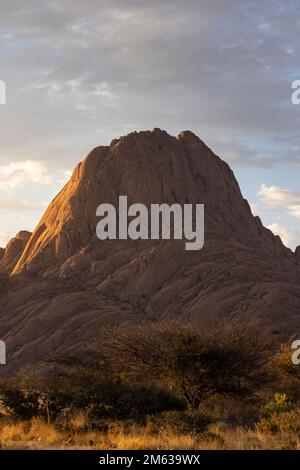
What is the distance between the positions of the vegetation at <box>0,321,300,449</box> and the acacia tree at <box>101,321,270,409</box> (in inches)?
1.6

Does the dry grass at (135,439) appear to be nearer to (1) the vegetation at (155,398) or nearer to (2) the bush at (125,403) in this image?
(1) the vegetation at (155,398)

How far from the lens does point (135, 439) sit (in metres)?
15.8

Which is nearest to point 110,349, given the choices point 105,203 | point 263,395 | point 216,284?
point 263,395

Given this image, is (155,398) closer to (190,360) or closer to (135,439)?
(190,360)

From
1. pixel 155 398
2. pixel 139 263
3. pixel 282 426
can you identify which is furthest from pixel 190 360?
pixel 139 263

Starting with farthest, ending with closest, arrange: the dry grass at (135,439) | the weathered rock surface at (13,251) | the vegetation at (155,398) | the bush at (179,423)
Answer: the weathered rock surface at (13,251) < the bush at (179,423) < the vegetation at (155,398) < the dry grass at (135,439)

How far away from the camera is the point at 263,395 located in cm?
3247

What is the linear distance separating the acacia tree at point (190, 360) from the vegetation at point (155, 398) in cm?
4

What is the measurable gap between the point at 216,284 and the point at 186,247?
8230mm

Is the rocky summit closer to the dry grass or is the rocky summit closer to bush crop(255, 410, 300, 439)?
bush crop(255, 410, 300, 439)

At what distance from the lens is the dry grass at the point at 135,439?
15500mm

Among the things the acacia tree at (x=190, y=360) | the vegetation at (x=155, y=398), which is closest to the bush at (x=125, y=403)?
the vegetation at (x=155, y=398)

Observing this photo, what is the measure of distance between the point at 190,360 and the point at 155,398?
3988mm

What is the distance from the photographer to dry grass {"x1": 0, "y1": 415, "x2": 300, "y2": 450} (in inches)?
610
